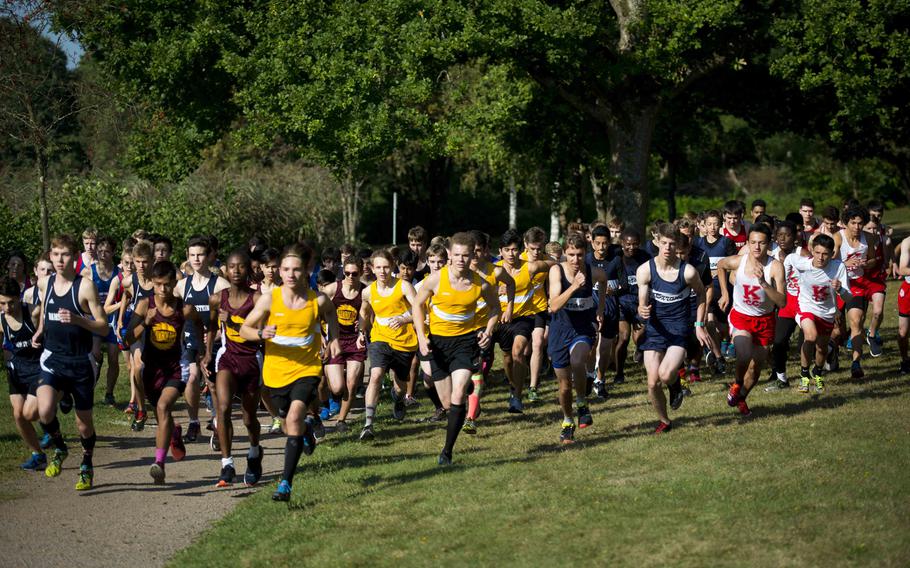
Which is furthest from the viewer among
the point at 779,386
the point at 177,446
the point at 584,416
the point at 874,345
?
the point at 874,345

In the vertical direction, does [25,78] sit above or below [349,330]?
above

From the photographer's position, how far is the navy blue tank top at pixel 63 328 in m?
9.53

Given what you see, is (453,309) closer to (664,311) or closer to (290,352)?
(290,352)

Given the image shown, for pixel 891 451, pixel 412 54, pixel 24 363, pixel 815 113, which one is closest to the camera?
pixel 891 451

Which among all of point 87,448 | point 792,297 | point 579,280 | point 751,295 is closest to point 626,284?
point 792,297

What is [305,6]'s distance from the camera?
24125 mm

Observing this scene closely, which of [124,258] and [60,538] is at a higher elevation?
[124,258]

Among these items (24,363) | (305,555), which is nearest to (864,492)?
(305,555)

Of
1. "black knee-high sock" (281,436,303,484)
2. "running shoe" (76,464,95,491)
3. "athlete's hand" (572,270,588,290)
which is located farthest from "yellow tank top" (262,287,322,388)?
"athlete's hand" (572,270,588,290)

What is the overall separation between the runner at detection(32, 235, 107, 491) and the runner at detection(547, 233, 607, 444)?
446 centimetres

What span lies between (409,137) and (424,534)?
16.8 m

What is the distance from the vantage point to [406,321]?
11.8m

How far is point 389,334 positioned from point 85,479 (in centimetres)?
378

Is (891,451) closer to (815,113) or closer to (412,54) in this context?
(412,54)
